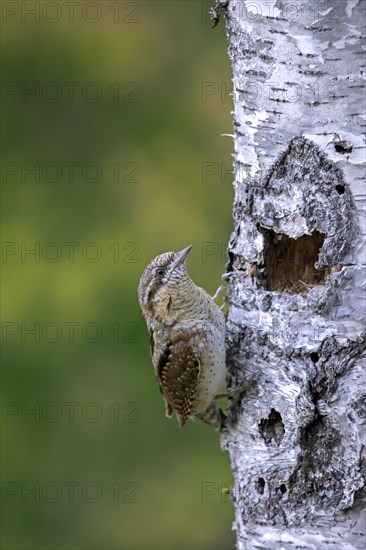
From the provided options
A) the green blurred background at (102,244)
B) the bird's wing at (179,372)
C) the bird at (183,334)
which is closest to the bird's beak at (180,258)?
the bird at (183,334)

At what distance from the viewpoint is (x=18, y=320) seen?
686 centimetres

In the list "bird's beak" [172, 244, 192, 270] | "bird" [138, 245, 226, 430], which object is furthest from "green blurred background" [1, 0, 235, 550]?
"bird's beak" [172, 244, 192, 270]

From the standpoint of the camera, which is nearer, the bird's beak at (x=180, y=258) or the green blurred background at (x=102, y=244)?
the bird's beak at (x=180, y=258)

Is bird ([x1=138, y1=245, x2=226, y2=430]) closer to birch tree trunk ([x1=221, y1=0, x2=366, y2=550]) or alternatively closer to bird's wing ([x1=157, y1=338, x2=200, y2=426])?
bird's wing ([x1=157, y1=338, x2=200, y2=426])

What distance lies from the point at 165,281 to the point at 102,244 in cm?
228

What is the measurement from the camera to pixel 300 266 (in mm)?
4184

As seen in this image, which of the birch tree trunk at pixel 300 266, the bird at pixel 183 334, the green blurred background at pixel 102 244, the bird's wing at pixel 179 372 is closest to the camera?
the birch tree trunk at pixel 300 266

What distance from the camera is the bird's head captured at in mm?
4891

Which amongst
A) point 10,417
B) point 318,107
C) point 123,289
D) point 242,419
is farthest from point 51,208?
point 318,107

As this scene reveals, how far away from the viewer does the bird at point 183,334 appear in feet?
16.0

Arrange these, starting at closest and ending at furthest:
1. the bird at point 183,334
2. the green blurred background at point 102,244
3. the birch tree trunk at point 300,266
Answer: the birch tree trunk at point 300,266
the bird at point 183,334
the green blurred background at point 102,244

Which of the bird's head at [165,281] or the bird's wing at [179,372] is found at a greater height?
the bird's head at [165,281]

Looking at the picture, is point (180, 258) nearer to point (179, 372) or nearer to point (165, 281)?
point (165, 281)

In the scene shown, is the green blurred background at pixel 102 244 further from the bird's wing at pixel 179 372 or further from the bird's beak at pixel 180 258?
the bird's beak at pixel 180 258
